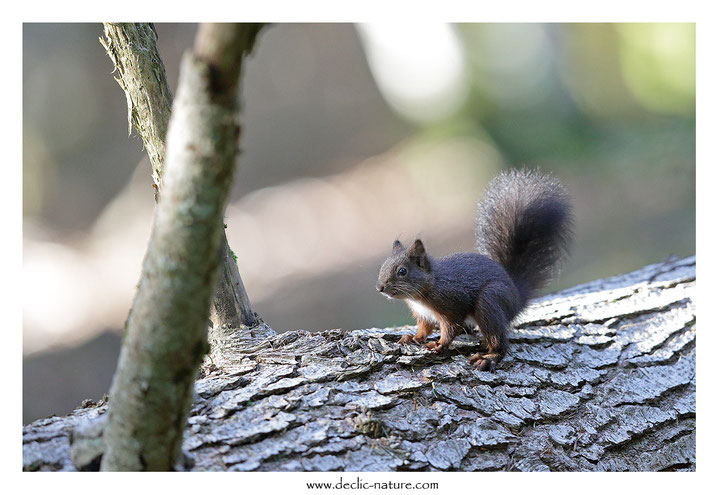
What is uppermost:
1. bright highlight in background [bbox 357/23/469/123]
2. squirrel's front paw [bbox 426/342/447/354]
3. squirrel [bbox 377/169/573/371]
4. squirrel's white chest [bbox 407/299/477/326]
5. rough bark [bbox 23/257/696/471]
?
bright highlight in background [bbox 357/23/469/123]

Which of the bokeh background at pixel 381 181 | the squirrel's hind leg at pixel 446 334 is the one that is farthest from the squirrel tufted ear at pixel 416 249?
the bokeh background at pixel 381 181

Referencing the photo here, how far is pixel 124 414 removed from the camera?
1.38 meters

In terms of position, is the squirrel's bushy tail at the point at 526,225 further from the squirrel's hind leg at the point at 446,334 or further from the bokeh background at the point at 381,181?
the bokeh background at the point at 381,181

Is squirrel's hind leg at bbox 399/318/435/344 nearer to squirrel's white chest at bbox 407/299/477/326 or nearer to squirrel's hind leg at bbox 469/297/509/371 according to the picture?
squirrel's white chest at bbox 407/299/477/326

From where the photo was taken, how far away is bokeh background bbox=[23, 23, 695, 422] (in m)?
5.75

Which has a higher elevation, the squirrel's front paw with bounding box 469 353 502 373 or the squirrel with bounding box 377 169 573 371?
the squirrel with bounding box 377 169 573 371

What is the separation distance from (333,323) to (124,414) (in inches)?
177

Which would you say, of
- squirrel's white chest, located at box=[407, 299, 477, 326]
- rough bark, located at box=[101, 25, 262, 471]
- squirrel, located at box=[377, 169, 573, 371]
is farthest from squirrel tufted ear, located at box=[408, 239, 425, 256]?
rough bark, located at box=[101, 25, 262, 471]

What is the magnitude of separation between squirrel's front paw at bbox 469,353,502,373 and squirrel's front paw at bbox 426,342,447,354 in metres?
0.13

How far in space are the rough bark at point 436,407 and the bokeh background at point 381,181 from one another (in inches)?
119

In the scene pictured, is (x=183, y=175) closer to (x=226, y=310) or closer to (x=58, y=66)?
(x=226, y=310)

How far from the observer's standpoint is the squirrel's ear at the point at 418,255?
107 inches

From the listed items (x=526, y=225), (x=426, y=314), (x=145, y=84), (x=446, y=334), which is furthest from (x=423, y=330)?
(x=145, y=84)

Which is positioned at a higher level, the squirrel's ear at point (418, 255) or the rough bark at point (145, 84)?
the rough bark at point (145, 84)
